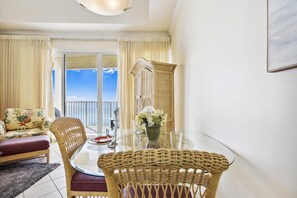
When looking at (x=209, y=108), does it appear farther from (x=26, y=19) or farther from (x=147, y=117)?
(x=26, y=19)

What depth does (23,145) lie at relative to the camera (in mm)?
2955

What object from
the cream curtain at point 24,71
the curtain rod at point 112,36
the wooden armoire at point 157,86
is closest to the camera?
the wooden armoire at point 157,86

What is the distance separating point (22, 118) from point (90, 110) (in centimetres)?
143

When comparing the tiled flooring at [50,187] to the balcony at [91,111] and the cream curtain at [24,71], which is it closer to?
the balcony at [91,111]

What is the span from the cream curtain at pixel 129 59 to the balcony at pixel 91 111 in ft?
1.53

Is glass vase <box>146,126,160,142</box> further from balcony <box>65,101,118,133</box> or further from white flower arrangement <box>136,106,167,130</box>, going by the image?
balcony <box>65,101,118,133</box>

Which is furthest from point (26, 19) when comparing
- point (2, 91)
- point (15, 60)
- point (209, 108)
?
point (209, 108)

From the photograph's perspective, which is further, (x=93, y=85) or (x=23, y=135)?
(x=93, y=85)

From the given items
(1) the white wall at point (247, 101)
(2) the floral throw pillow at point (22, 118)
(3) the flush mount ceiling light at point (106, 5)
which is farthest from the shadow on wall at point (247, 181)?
(2) the floral throw pillow at point (22, 118)

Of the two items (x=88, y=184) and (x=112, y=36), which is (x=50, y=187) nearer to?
(x=88, y=184)

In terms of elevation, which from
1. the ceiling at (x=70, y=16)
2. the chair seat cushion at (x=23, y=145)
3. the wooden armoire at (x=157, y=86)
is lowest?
the chair seat cushion at (x=23, y=145)

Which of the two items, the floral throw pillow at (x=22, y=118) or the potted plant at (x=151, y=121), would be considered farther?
the floral throw pillow at (x=22, y=118)

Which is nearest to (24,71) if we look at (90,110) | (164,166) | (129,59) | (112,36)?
(90,110)

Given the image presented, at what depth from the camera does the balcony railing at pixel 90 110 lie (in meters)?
4.56
